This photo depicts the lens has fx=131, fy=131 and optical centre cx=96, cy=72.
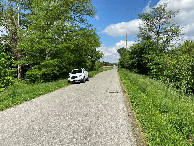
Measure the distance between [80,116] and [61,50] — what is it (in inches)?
481

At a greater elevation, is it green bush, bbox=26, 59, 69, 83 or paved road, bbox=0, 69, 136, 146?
green bush, bbox=26, 59, 69, 83

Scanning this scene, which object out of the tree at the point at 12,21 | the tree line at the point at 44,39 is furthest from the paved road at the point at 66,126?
the tree at the point at 12,21

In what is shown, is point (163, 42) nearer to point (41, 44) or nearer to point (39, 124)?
point (41, 44)

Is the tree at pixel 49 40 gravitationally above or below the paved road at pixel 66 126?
above

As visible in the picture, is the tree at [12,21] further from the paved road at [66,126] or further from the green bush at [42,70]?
the paved road at [66,126]

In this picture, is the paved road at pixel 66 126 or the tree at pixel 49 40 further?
the tree at pixel 49 40

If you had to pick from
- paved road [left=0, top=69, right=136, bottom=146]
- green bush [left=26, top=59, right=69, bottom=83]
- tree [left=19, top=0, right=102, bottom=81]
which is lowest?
paved road [left=0, top=69, right=136, bottom=146]

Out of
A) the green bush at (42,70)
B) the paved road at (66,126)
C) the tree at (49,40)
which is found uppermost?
the tree at (49,40)

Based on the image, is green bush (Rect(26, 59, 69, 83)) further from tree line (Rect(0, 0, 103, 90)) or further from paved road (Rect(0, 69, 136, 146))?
paved road (Rect(0, 69, 136, 146))

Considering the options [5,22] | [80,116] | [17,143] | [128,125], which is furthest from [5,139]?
[5,22]

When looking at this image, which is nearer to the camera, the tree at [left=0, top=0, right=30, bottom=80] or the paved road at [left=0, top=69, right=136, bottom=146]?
the paved road at [left=0, top=69, right=136, bottom=146]

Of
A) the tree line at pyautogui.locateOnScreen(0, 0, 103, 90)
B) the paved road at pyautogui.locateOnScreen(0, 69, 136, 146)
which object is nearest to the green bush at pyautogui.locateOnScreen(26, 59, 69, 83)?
the tree line at pyautogui.locateOnScreen(0, 0, 103, 90)

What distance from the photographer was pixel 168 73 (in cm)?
1234

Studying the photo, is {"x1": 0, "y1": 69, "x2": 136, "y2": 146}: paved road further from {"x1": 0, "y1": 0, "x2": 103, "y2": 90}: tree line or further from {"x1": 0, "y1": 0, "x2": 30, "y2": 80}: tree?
{"x1": 0, "y1": 0, "x2": 30, "y2": 80}: tree
